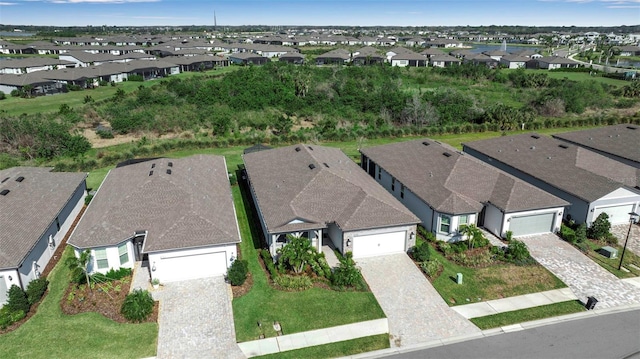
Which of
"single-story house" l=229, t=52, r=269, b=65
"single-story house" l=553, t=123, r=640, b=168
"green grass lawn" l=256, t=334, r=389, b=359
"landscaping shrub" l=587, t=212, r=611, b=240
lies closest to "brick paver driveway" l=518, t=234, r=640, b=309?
"landscaping shrub" l=587, t=212, r=611, b=240

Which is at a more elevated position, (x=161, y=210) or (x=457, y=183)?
(x=457, y=183)

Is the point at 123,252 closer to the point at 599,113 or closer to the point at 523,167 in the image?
the point at 523,167

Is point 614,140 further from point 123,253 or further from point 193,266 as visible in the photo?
point 123,253

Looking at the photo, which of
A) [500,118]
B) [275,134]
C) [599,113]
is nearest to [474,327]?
[275,134]

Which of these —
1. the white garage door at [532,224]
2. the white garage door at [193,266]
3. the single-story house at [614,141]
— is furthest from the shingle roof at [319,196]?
the single-story house at [614,141]

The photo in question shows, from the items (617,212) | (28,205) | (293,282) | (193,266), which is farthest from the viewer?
(617,212)

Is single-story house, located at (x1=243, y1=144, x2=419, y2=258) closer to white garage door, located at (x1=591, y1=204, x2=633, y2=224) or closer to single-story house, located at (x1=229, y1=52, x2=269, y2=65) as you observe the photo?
white garage door, located at (x1=591, y1=204, x2=633, y2=224)

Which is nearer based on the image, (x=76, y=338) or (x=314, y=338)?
(x=76, y=338)

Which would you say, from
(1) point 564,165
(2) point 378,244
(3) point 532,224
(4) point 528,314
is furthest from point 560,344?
(1) point 564,165

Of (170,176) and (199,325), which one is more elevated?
(170,176)
